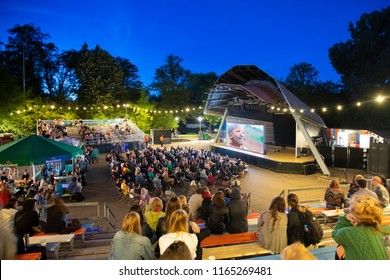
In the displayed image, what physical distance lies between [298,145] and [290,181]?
17.3 ft

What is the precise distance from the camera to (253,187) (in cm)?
1366

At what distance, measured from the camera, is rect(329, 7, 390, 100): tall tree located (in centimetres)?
2395

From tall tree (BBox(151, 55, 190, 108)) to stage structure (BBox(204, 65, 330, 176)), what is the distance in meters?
14.6

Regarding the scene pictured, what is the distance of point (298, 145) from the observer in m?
19.7

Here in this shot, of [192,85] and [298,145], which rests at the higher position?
[192,85]

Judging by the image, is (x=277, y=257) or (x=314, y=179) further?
(x=314, y=179)

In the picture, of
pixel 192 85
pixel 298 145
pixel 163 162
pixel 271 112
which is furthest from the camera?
pixel 192 85

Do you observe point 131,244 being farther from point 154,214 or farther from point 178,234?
point 154,214

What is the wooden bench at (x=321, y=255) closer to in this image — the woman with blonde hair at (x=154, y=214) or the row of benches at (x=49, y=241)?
the woman with blonde hair at (x=154, y=214)

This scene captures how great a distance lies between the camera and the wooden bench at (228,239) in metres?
4.45

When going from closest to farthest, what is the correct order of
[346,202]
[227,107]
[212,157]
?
1. [346,202]
2. [212,157]
3. [227,107]

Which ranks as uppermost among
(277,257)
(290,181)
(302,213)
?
(302,213)
